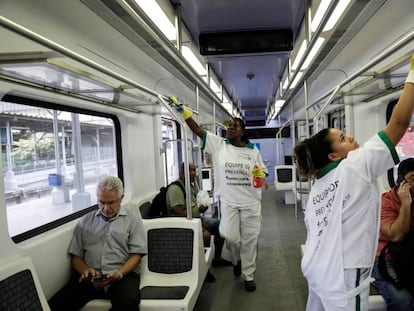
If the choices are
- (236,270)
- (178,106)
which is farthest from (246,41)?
(236,270)

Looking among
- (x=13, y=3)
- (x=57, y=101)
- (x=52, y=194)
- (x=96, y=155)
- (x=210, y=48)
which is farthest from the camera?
(x=210, y=48)

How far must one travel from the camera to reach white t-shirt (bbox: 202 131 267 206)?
3037 millimetres

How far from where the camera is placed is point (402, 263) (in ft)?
6.40

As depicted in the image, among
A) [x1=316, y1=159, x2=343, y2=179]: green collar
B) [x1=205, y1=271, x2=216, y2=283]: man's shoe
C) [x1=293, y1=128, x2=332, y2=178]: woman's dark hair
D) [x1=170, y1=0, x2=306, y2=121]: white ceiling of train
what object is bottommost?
[x1=205, y1=271, x2=216, y2=283]: man's shoe

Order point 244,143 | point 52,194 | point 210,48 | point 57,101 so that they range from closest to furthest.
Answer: point 57,101, point 52,194, point 244,143, point 210,48

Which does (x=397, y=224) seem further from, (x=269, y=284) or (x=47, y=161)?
(x=47, y=161)

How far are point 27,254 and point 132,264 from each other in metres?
0.65

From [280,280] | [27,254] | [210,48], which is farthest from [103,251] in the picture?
[210,48]

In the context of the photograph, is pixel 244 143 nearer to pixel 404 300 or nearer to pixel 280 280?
pixel 280 280

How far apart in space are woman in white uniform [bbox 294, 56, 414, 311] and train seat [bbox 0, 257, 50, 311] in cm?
137

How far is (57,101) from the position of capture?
243 centimetres

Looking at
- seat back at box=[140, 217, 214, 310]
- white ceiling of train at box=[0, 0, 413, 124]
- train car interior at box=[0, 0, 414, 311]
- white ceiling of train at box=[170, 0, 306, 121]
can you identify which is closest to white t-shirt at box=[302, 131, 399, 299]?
train car interior at box=[0, 0, 414, 311]

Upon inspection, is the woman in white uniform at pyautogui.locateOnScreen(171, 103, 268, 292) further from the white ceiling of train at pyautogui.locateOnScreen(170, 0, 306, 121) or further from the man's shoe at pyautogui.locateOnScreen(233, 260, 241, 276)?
the white ceiling of train at pyautogui.locateOnScreen(170, 0, 306, 121)

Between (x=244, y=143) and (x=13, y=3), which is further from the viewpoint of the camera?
(x=244, y=143)
